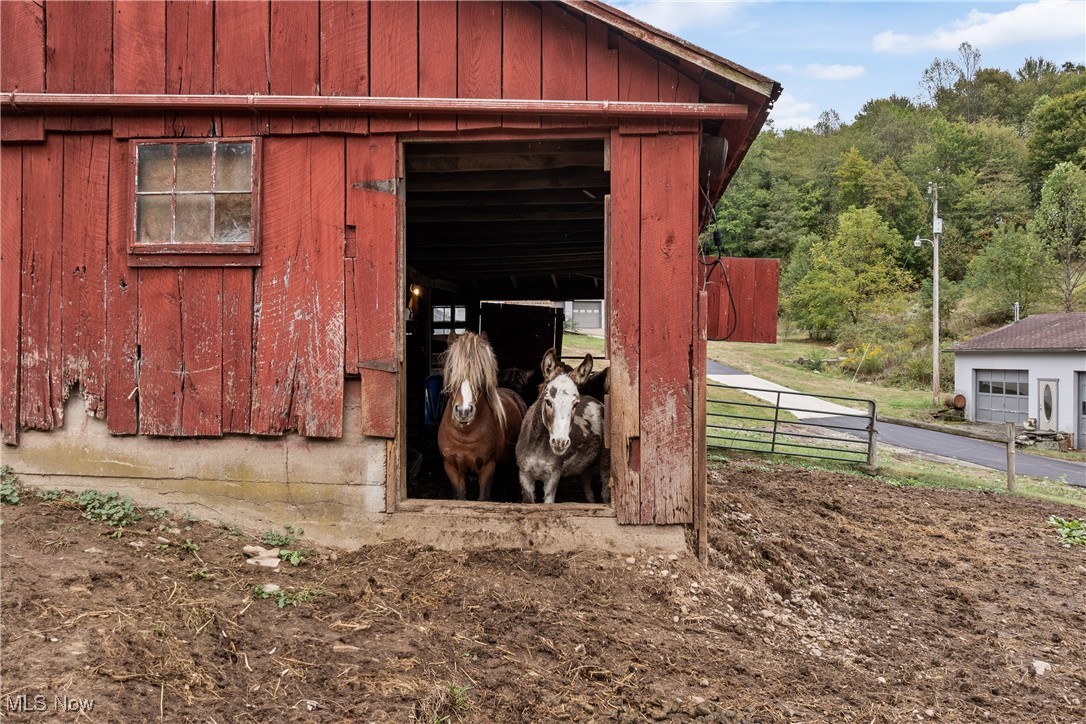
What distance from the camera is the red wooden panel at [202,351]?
5.17 metres

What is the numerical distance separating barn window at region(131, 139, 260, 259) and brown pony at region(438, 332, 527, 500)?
6.33 ft

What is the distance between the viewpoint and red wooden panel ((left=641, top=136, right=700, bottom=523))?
514 centimetres

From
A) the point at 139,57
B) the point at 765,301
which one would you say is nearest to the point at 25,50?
the point at 139,57

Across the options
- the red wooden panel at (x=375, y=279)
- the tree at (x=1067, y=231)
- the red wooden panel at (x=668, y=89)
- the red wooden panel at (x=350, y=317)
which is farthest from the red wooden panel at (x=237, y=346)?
the tree at (x=1067, y=231)

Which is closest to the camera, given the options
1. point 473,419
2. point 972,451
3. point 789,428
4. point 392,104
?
point 392,104

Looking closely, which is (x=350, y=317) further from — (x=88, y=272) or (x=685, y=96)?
(x=685, y=96)

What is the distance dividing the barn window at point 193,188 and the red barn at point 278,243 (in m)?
0.02

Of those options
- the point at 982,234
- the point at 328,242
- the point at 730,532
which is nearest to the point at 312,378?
the point at 328,242

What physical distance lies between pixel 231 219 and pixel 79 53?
70.3 inches

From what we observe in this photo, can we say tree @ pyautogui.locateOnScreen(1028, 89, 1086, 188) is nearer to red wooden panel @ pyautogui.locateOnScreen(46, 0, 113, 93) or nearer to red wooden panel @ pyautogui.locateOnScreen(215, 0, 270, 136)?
red wooden panel @ pyautogui.locateOnScreen(215, 0, 270, 136)

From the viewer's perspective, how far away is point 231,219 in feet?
17.1

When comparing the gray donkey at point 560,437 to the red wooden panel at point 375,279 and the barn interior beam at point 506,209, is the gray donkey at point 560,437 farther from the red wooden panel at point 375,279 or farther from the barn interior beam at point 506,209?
the barn interior beam at point 506,209

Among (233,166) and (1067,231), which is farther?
(1067,231)

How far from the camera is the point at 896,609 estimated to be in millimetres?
Answer: 5273
